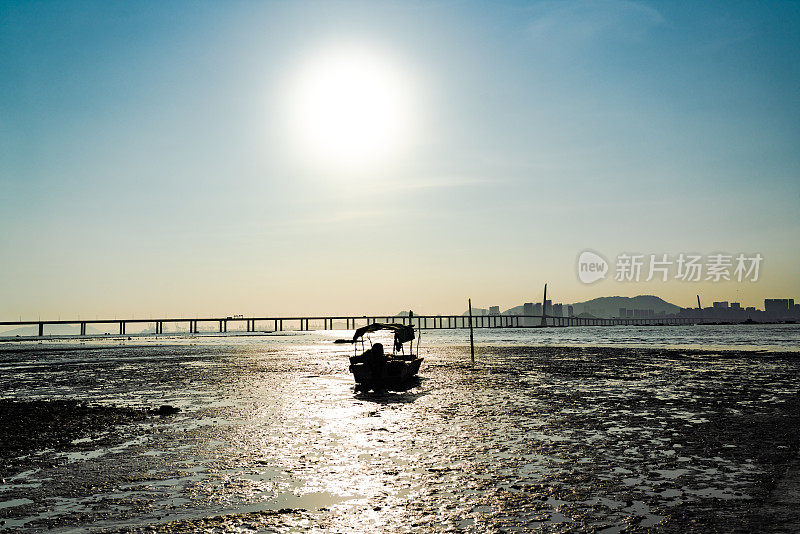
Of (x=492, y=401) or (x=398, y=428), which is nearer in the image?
(x=398, y=428)

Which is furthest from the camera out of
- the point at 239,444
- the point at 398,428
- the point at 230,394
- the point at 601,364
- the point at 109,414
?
the point at 601,364

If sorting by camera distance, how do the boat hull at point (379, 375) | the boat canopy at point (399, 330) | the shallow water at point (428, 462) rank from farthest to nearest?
the boat canopy at point (399, 330)
the boat hull at point (379, 375)
the shallow water at point (428, 462)

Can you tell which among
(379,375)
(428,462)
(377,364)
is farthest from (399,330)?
(428,462)

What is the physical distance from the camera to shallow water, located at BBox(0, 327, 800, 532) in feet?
31.4

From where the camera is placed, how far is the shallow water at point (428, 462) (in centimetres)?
958

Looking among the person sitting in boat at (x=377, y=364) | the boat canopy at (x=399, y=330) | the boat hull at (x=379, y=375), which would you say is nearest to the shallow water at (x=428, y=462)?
the boat hull at (x=379, y=375)

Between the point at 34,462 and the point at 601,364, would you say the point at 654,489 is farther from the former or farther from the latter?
the point at 601,364

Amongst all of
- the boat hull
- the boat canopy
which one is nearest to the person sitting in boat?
the boat hull

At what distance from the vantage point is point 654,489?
36.0 ft

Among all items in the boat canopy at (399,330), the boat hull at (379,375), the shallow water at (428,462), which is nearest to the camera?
the shallow water at (428,462)

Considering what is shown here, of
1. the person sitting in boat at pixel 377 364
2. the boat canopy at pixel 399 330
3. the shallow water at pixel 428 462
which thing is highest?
the boat canopy at pixel 399 330

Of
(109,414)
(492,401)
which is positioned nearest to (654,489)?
(492,401)

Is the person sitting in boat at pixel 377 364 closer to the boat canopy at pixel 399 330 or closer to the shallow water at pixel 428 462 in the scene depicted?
the shallow water at pixel 428 462

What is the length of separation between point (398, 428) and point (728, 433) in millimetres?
9600
